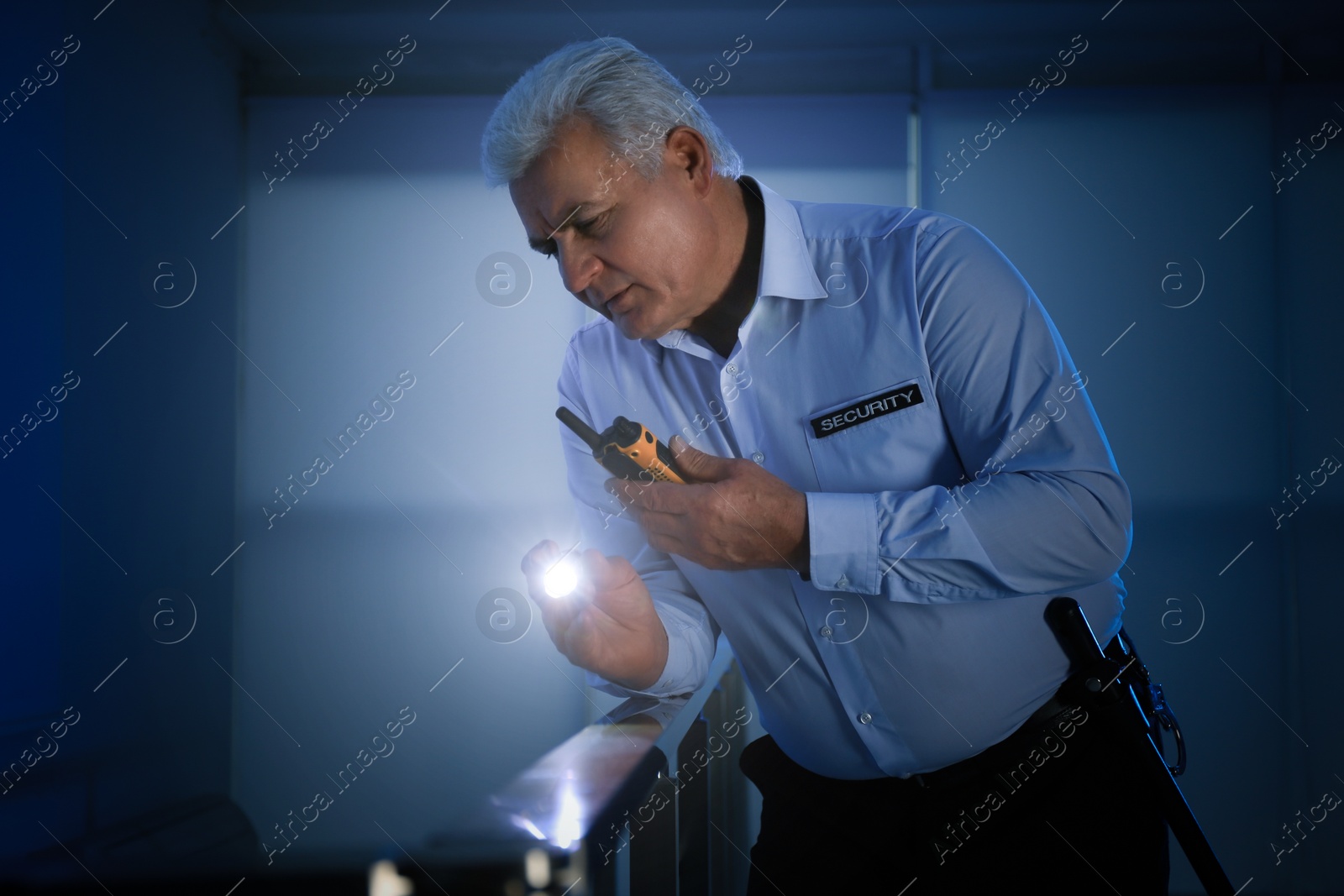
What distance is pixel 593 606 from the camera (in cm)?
100

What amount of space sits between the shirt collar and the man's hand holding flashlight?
0.40 metres

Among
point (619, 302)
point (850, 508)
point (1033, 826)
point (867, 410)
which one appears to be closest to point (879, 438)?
point (867, 410)

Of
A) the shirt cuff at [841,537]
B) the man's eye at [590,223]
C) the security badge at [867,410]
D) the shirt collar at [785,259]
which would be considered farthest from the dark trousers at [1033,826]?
the man's eye at [590,223]

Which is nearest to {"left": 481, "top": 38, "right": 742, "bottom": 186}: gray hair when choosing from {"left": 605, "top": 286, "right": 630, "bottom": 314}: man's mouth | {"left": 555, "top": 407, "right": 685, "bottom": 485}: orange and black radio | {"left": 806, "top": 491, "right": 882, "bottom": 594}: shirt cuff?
{"left": 605, "top": 286, "right": 630, "bottom": 314}: man's mouth

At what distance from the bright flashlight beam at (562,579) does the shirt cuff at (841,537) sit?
1.03 feet

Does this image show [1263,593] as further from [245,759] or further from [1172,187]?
[245,759]

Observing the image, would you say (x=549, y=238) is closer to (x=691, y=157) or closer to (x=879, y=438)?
Result: (x=691, y=157)

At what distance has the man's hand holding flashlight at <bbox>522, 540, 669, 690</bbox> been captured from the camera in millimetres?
987

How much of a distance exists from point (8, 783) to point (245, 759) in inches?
46.3

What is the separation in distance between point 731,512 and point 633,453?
5.8 inches

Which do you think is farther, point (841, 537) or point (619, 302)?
point (619, 302)

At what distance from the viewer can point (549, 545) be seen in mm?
1021

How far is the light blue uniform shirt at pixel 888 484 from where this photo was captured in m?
0.90

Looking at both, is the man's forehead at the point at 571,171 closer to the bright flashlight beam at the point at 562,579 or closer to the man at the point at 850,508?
the man at the point at 850,508
